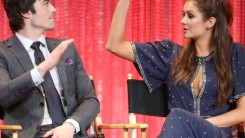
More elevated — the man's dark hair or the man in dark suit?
the man's dark hair

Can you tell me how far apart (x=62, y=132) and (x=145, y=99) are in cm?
62

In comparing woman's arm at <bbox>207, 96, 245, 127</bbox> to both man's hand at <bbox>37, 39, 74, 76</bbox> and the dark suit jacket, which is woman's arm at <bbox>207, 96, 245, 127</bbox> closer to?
the dark suit jacket

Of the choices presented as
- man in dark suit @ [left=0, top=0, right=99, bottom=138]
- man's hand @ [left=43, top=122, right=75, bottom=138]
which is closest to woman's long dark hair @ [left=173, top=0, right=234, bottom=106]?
man in dark suit @ [left=0, top=0, right=99, bottom=138]

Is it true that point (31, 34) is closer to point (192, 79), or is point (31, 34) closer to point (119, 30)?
point (119, 30)

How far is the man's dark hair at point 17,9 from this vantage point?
8.30 feet

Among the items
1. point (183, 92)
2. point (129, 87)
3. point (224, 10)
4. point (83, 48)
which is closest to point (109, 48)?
point (129, 87)

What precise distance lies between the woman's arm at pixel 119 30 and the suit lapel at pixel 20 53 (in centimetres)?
41

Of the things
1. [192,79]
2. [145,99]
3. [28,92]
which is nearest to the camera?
[28,92]

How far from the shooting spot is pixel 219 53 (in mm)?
2615

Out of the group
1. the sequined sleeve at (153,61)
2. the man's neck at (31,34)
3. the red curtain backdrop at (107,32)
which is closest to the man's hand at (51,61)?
the man's neck at (31,34)

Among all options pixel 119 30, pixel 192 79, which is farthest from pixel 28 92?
pixel 192 79

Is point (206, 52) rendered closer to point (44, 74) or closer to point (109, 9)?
point (44, 74)

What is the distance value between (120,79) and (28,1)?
4.55 feet

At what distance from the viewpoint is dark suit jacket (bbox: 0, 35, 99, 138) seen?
7.57 feet
